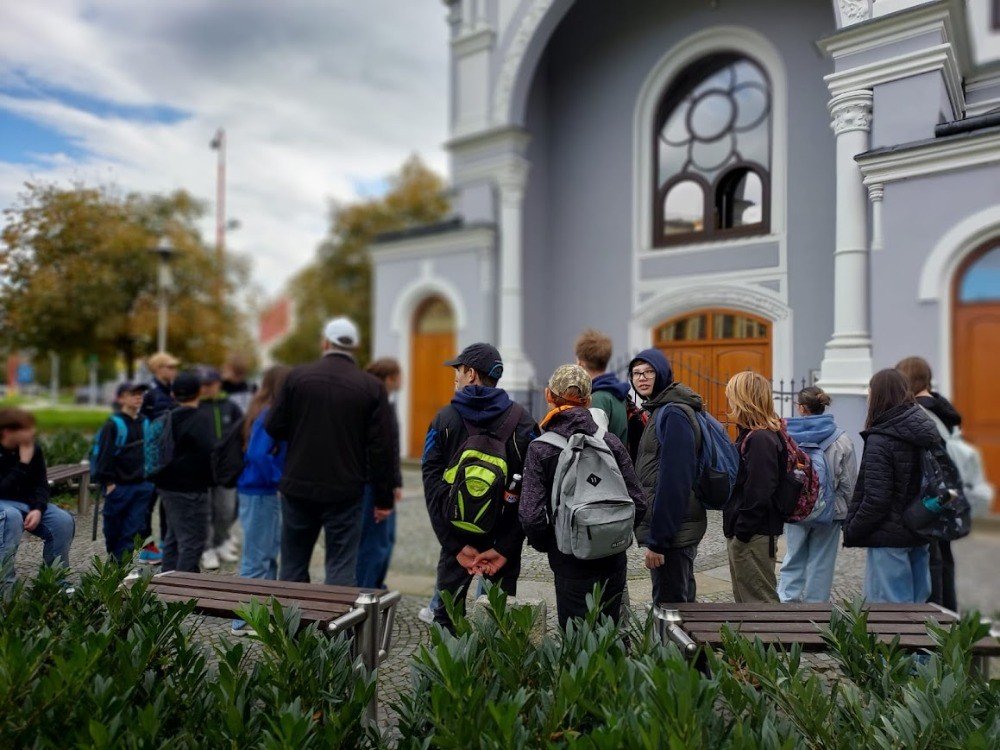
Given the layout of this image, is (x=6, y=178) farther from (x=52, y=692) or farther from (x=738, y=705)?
(x=738, y=705)

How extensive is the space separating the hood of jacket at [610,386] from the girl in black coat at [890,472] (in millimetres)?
1257

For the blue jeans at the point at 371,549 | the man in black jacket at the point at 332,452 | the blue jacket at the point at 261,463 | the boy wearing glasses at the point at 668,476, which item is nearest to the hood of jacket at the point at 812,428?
the boy wearing glasses at the point at 668,476

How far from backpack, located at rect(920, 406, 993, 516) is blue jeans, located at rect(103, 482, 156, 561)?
174 inches

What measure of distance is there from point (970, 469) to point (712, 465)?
1.41 meters

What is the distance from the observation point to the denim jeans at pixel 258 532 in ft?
14.2

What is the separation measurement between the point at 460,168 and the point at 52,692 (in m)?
9.45

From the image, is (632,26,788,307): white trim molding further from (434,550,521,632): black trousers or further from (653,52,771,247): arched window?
(434,550,521,632): black trousers

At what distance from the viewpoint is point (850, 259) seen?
4.18 metres

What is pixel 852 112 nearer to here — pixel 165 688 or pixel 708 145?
pixel 708 145

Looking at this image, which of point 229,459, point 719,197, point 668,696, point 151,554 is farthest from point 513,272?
point 668,696

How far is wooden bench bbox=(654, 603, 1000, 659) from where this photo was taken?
8.42 feet

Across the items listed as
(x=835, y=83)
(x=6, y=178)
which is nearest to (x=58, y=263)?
(x=6, y=178)

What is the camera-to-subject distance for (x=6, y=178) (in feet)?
12.1

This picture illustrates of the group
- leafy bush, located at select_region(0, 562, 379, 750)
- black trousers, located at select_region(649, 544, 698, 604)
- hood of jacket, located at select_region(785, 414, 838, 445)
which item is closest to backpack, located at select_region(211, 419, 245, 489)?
leafy bush, located at select_region(0, 562, 379, 750)
